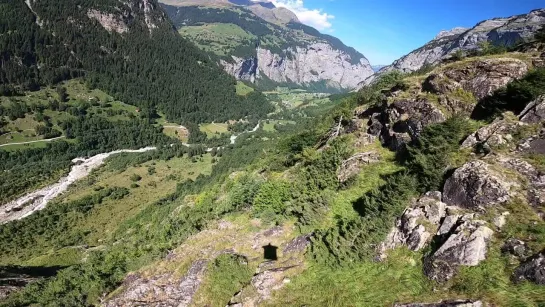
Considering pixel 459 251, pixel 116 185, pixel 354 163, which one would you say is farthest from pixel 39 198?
pixel 459 251

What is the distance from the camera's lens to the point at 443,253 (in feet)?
81.2

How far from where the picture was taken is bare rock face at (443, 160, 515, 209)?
87.3 feet

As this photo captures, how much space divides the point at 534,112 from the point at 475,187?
11.5 metres

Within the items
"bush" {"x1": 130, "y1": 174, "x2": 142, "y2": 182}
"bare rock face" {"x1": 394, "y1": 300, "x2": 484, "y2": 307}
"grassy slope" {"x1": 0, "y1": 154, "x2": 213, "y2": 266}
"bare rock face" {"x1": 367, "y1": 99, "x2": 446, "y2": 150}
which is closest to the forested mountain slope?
"bare rock face" {"x1": 394, "y1": 300, "x2": 484, "y2": 307}

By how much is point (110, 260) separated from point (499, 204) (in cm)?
4682

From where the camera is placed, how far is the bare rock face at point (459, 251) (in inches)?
926

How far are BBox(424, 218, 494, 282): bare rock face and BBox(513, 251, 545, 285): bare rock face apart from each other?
87.4 inches

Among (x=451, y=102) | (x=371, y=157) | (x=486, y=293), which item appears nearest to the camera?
(x=486, y=293)

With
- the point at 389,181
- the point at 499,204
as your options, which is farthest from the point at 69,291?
the point at 499,204

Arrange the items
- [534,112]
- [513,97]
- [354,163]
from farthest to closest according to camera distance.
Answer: [354,163] < [513,97] < [534,112]

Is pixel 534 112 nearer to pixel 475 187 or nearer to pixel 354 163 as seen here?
pixel 475 187

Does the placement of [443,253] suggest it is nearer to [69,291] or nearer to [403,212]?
[403,212]

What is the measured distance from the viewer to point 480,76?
143 feet

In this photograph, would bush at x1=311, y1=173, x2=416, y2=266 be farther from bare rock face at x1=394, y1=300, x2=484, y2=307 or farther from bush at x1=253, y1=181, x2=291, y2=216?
bush at x1=253, y1=181, x2=291, y2=216
